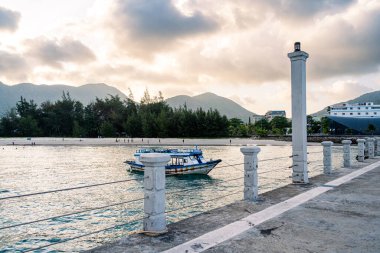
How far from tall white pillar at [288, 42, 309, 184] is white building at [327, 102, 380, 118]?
16591 cm

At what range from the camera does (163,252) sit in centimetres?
463

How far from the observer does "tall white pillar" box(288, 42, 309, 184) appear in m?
10.1

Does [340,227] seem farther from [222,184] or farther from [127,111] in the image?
[127,111]

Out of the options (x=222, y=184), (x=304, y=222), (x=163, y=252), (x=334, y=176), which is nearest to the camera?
(x=163, y=252)

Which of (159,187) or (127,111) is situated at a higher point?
(127,111)

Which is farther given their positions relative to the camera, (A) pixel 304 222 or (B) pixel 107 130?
(B) pixel 107 130

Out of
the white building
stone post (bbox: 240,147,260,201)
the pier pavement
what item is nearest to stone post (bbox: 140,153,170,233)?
the pier pavement

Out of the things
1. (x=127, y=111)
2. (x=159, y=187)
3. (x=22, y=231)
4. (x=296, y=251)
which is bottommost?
(x=22, y=231)

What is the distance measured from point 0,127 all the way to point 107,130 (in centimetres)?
4239

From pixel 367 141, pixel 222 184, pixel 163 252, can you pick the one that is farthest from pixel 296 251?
pixel 222 184

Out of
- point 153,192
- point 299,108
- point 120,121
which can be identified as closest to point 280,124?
point 120,121

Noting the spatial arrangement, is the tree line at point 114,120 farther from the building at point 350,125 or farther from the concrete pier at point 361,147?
the concrete pier at point 361,147

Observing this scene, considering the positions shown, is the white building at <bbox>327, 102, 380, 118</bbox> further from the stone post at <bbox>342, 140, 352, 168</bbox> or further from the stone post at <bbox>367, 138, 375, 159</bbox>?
the stone post at <bbox>342, 140, 352, 168</bbox>

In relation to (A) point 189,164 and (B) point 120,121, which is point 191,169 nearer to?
(A) point 189,164
